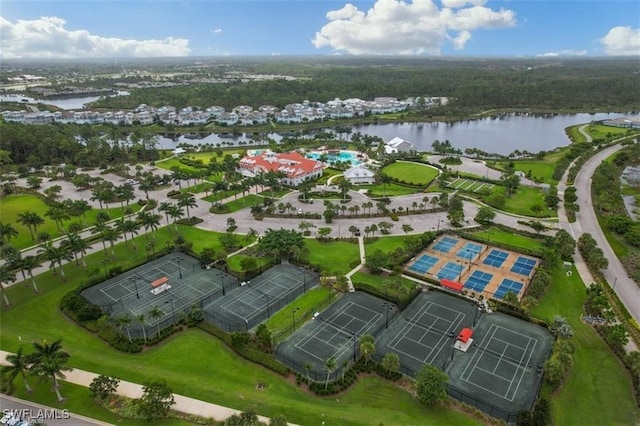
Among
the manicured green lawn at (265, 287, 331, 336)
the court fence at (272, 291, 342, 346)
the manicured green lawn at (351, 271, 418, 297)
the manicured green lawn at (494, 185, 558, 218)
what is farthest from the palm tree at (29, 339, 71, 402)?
the manicured green lawn at (494, 185, 558, 218)

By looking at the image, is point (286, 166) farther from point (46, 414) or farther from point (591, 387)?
point (591, 387)

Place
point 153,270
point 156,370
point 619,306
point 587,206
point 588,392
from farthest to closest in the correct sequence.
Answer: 1. point 587,206
2. point 153,270
3. point 619,306
4. point 156,370
5. point 588,392

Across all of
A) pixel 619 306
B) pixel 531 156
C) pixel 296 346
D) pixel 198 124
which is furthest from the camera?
pixel 198 124

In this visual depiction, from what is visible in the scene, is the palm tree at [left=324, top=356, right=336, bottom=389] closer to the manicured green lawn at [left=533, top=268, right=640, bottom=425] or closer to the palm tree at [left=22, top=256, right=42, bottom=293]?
the manicured green lawn at [left=533, top=268, right=640, bottom=425]

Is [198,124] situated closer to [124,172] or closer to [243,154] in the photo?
[243,154]

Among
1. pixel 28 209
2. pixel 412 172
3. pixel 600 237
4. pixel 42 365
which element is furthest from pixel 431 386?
pixel 28 209

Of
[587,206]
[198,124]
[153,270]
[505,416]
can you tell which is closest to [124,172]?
[153,270]
